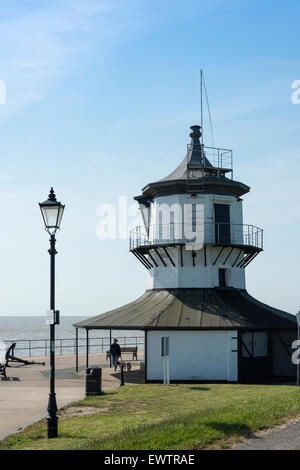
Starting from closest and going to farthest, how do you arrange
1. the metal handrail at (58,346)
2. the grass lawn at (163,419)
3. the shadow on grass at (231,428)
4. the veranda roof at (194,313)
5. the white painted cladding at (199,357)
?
1. the grass lawn at (163,419)
2. the shadow on grass at (231,428)
3. the white painted cladding at (199,357)
4. the veranda roof at (194,313)
5. the metal handrail at (58,346)

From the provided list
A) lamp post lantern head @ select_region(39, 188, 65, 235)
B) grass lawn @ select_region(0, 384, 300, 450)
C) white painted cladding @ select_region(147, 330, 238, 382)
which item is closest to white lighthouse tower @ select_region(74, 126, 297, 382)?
white painted cladding @ select_region(147, 330, 238, 382)

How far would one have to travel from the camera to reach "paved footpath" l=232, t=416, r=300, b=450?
10.8 m

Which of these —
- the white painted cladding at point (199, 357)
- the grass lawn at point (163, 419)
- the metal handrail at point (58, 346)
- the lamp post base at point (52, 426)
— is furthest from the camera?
the metal handrail at point (58, 346)

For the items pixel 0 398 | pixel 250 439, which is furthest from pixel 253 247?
pixel 250 439

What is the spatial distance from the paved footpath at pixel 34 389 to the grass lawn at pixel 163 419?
0.86 metres

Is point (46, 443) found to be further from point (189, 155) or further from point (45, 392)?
point (189, 155)

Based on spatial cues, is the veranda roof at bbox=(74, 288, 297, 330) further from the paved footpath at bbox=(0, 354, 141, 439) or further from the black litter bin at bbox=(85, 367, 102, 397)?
the black litter bin at bbox=(85, 367, 102, 397)

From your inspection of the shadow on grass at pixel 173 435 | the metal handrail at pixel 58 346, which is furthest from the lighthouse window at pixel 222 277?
the shadow on grass at pixel 173 435

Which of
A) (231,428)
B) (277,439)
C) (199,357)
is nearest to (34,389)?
(199,357)

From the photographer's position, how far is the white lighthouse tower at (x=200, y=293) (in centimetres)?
2686

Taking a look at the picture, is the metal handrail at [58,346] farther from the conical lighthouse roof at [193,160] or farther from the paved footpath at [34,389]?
the conical lighthouse roof at [193,160]

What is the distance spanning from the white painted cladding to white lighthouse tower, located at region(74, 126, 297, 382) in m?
0.04
